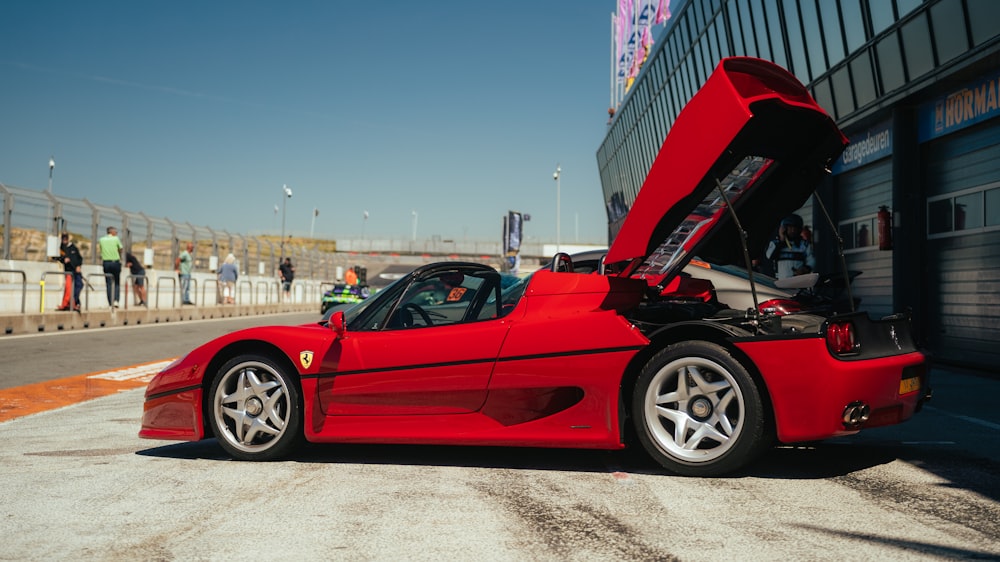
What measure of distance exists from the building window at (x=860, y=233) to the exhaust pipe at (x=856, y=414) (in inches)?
471

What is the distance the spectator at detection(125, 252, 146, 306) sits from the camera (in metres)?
21.7

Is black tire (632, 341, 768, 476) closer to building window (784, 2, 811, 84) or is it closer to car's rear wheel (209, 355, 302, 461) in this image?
car's rear wheel (209, 355, 302, 461)

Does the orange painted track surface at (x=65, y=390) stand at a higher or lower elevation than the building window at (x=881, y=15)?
lower

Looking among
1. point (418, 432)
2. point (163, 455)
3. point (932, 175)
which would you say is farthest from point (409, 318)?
point (932, 175)

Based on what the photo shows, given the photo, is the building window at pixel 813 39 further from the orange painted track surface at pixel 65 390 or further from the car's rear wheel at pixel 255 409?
the car's rear wheel at pixel 255 409

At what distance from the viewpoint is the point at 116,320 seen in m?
19.6

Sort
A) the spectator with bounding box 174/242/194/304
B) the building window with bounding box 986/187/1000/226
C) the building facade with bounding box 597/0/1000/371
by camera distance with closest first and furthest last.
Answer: the building window with bounding box 986/187/1000/226 → the building facade with bounding box 597/0/1000/371 → the spectator with bounding box 174/242/194/304

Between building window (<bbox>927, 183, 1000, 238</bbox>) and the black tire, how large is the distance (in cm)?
881

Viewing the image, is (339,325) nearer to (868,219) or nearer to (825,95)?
(868,219)

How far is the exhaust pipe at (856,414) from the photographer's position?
3.99 m

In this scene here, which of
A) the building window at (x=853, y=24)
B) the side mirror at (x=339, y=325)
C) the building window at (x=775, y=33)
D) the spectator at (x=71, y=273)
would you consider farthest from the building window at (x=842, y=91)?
the spectator at (x=71, y=273)

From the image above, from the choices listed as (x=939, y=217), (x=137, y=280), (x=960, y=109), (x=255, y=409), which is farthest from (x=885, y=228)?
(x=137, y=280)

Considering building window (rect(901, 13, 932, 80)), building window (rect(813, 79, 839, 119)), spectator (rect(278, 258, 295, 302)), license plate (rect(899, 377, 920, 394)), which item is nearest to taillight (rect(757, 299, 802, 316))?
license plate (rect(899, 377, 920, 394))

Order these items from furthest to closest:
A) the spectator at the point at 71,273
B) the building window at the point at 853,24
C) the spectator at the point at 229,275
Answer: the spectator at the point at 229,275, the spectator at the point at 71,273, the building window at the point at 853,24
